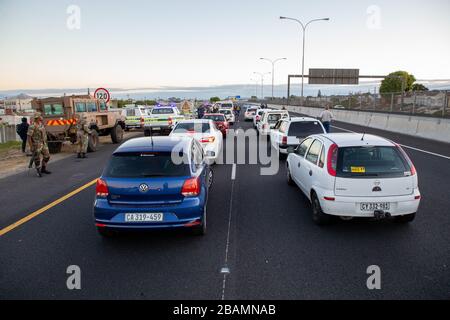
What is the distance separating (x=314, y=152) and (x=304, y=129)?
4.77 m

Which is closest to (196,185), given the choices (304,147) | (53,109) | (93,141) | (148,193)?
(148,193)

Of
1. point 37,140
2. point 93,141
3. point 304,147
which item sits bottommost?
point 93,141

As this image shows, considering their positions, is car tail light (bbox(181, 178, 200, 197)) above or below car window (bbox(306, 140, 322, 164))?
below

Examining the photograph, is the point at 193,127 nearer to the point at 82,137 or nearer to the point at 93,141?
the point at 82,137

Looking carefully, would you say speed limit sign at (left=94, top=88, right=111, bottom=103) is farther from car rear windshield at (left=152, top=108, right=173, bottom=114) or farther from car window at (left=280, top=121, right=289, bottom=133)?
car window at (left=280, top=121, right=289, bottom=133)

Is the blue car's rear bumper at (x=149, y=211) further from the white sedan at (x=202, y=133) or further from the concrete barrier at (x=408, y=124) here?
the concrete barrier at (x=408, y=124)

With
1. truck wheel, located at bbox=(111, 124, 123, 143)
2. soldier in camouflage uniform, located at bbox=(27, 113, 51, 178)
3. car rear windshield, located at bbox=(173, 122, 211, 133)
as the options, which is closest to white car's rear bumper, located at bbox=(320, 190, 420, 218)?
car rear windshield, located at bbox=(173, 122, 211, 133)

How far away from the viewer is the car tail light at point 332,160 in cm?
553

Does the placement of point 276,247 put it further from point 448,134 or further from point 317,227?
point 448,134

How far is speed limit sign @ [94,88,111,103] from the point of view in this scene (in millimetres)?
17578

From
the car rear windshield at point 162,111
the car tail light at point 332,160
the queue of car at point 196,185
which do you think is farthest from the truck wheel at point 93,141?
the car tail light at point 332,160

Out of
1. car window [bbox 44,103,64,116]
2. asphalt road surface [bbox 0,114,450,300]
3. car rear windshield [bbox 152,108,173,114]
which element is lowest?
asphalt road surface [bbox 0,114,450,300]

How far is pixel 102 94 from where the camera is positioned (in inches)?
697

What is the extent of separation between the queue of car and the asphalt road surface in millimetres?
384
